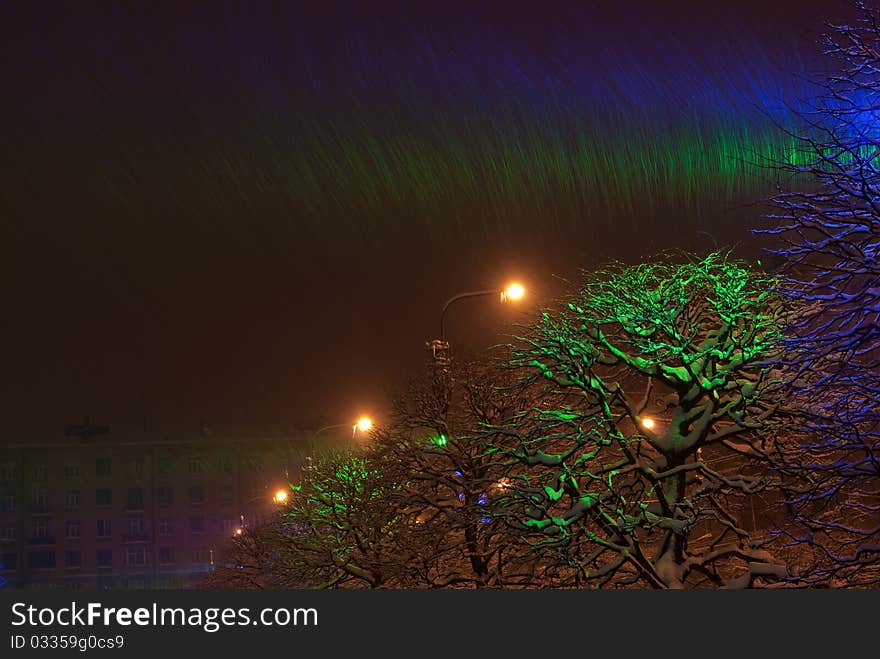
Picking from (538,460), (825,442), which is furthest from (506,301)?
(825,442)

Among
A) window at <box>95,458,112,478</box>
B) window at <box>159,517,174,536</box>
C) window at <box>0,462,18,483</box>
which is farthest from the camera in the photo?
window at <box>95,458,112,478</box>

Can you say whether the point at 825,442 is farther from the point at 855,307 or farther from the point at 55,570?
the point at 55,570

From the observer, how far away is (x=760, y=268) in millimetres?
31688

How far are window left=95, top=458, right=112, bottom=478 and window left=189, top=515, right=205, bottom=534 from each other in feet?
34.6

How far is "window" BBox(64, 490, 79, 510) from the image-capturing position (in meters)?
137

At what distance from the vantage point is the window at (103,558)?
442 ft

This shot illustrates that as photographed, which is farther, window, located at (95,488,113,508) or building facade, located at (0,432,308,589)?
window, located at (95,488,113,508)

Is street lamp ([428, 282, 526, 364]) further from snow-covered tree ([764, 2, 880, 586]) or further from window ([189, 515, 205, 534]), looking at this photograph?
window ([189, 515, 205, 534])

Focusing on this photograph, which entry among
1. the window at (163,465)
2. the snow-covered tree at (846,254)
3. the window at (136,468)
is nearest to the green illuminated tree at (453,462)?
the snow-covered tree at (846,254)

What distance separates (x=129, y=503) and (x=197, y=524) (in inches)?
310

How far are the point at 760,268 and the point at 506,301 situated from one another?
6455mm

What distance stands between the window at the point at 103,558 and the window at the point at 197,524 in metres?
9.46

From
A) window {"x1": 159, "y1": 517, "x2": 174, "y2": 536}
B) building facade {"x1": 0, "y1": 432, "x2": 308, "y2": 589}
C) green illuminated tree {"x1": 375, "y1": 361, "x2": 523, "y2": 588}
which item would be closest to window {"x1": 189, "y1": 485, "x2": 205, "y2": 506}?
building facade {"x1": 0, "y1": 432, "x2": 308, "y2": 589}

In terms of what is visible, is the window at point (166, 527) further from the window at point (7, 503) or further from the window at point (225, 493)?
the window at point (7, 503)
